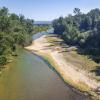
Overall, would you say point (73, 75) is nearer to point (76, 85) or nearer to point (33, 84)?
point (76, 85)

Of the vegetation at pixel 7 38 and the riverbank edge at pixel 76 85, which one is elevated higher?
the vegetation at pixel 7 38

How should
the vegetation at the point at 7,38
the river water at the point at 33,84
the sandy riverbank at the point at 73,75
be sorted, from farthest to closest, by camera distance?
the vegetation at the point at 7,38 < the sandy riverbank at the point at 73,75 < the river water at the point at 33,84

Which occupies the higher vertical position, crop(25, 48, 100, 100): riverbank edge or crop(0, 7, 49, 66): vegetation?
crop(0, 7, 49, 66): vegetation

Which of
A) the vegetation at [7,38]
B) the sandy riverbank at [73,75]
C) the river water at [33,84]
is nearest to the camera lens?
the river water at [33,84]

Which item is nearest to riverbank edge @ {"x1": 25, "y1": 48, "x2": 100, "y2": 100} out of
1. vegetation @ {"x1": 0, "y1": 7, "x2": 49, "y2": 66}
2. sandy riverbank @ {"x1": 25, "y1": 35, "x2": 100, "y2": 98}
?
sandy riverbank @ {"x1": 25, "y1": 35, "x2": 100, "y2": 98}

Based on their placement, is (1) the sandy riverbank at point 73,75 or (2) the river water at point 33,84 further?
(1) the sandy riverbank at point 73,75

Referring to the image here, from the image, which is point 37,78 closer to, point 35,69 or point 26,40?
point 35,69

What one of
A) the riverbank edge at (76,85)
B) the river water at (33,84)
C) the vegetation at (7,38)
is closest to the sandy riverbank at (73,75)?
the riverbank edge at (76,85)

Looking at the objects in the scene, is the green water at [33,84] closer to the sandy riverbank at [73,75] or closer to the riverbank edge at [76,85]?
the riverbank edge at [76,85]

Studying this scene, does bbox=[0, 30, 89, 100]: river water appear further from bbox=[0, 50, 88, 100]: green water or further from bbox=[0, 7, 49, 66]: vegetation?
bbox=[0, 7, 49, 66]: vegetation
